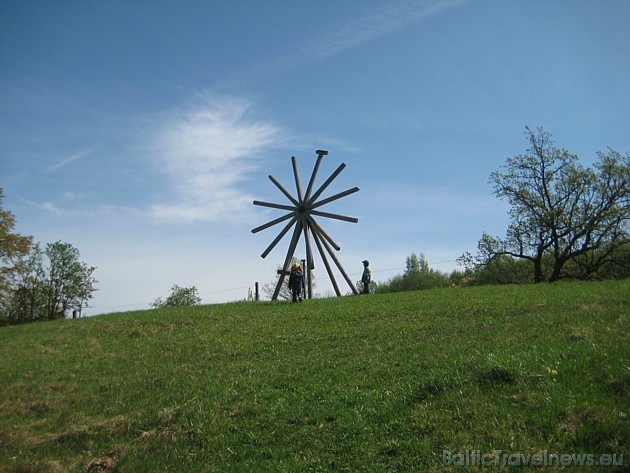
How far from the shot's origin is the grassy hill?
6324 mm

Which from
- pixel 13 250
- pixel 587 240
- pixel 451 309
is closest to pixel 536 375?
pixel 451 309

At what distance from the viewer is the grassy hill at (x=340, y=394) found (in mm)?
6324

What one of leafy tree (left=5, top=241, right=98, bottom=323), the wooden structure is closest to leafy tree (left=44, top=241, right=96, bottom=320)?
leafy tree (left=5, top=241, right=98, bottom=323)

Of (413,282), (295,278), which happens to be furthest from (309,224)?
(413,282)

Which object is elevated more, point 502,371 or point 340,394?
point 502,371

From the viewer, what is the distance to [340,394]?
356 inches

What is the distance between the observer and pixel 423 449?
6242 millimetres

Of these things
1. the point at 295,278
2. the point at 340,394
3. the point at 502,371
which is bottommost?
the point at 340,394

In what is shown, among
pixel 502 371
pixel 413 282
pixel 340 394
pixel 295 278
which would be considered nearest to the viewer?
pixel 502 371

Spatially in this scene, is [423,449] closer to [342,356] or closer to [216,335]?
[342,356]

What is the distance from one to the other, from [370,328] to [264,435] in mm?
8134

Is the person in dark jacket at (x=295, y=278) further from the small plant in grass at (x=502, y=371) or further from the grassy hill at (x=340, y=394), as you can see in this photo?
the small plant in grass at (x=502, y=371)

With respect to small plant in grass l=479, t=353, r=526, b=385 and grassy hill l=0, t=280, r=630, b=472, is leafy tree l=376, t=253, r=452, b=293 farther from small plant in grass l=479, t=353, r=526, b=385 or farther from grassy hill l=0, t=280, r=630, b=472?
small plant in grass l=479, t=353, r=526, b=385

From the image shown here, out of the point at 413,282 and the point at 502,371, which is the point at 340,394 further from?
the point at 413,282
